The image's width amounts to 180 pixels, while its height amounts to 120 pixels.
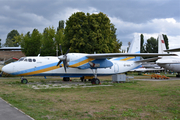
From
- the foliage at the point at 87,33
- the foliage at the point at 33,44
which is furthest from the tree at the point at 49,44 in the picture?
the foliage at the point at 87,33

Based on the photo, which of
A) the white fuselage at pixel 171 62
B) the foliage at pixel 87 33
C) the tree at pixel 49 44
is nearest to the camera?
the white fuselage at pixel 171 62

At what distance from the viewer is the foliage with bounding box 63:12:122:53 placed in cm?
3722

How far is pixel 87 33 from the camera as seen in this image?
1499 inches

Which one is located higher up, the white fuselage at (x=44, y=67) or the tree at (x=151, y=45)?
the tree at (x=151, y=45)

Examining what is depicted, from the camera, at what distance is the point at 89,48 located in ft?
123

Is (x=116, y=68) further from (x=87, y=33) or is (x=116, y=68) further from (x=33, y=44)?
(x=33, y=44)

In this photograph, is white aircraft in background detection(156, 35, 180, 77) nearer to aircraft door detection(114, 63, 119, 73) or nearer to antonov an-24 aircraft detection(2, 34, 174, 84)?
aircraft door detection(114, 63, 119, 73)

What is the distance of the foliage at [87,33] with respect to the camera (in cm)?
3722

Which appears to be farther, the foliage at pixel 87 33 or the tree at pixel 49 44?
the tree at pixel 49 44

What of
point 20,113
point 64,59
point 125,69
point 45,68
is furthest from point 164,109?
point 125,69

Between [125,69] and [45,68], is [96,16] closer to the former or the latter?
[125,69]

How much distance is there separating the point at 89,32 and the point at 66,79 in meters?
15.4

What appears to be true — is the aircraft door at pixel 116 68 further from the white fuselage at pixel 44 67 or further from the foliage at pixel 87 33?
the foliage at pixel 87 33

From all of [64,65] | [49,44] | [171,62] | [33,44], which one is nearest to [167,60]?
[171,62]
